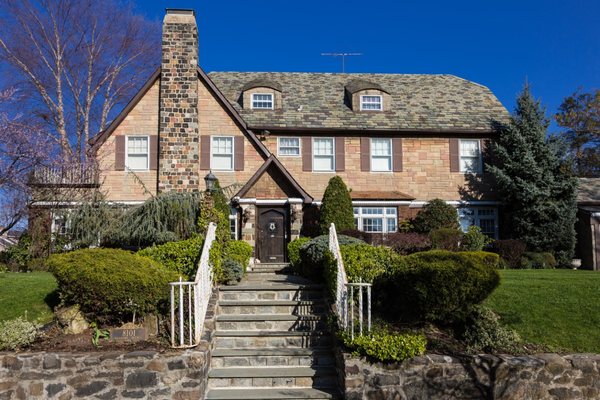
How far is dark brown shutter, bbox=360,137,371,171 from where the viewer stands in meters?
19.7

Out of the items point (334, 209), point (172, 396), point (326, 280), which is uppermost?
point (334, 209)

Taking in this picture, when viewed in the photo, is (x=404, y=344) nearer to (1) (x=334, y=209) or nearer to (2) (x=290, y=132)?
(1) (x=334, y=209)

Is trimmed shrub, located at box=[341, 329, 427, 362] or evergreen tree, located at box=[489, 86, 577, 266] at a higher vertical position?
evergreen tree, located at box=[489, 86, 577, 266]

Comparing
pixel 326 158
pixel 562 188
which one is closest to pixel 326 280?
pixel 326 158

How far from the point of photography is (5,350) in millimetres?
7270

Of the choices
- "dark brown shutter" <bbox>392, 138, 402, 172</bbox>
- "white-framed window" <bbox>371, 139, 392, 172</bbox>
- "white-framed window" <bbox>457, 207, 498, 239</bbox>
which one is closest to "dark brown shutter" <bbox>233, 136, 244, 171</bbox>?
"white-framed window" <bbox>371, 139, 392, 172</bbox>

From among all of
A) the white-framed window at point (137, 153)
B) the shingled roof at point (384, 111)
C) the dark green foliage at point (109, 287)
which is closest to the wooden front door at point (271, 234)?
the shingled roof at point (384, 111)

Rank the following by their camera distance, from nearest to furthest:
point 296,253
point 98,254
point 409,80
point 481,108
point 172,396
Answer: point 172,396 → point 98,254 → point 296,253 → point 481,108 → point 409,80

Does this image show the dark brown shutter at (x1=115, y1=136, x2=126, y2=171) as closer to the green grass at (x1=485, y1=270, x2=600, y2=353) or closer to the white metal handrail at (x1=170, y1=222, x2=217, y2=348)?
the white metal handrail at (x1=170, y1=222, x2=217, y2=348)

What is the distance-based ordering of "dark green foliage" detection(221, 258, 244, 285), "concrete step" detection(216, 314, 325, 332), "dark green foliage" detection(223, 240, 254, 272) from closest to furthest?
"concrete step" detection(216, 314, 325, 332), "dark green foliage" detection(221, 258, 244, 285), "dark green foliage" detection(223, 240, 254, 272)

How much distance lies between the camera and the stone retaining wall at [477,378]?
697 cm

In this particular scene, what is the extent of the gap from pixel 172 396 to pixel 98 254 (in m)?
2.79

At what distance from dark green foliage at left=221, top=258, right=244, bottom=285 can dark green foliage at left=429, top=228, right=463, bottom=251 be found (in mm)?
8345

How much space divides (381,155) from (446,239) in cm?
454
